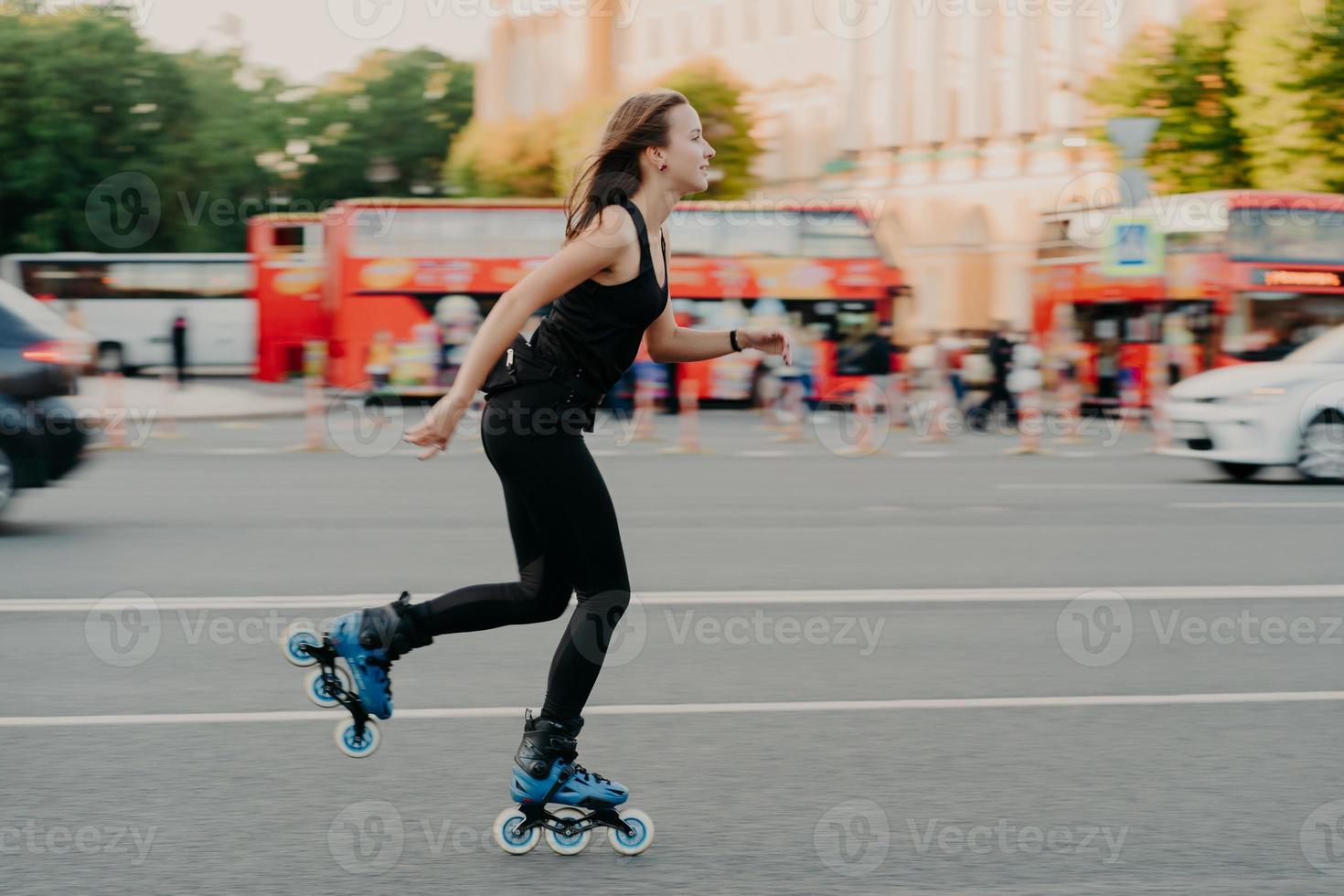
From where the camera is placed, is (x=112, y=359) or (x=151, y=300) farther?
(x=151, y=300)

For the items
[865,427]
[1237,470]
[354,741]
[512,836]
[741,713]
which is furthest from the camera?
[865,427]

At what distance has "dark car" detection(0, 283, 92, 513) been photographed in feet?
34.3

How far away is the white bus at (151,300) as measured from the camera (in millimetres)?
41375

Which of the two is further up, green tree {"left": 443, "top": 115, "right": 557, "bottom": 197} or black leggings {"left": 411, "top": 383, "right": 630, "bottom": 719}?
green tree {"left": 443, "top": 115, "right": 557, "bottom": 197}

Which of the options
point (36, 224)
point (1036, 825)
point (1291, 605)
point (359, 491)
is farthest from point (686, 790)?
point (36, 224)

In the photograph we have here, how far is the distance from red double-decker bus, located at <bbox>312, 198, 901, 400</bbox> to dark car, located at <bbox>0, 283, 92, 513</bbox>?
61.1 feet

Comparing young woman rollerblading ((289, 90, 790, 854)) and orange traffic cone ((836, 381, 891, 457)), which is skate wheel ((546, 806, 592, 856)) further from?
orange traffic cone ((836, 381, 891, 457))

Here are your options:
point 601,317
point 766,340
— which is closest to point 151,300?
point 766,340

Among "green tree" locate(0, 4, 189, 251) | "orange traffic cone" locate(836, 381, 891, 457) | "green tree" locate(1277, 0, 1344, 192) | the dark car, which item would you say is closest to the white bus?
"green tree" locate(0, 4, 189, 251)

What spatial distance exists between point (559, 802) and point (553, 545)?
1.94ft

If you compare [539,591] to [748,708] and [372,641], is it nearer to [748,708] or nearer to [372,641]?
[372,641]

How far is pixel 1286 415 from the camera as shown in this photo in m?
15.0

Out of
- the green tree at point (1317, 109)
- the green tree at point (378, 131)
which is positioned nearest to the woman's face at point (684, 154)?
the green tree at point (1317, 109)

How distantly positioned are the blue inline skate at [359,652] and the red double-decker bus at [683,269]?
2493cm
